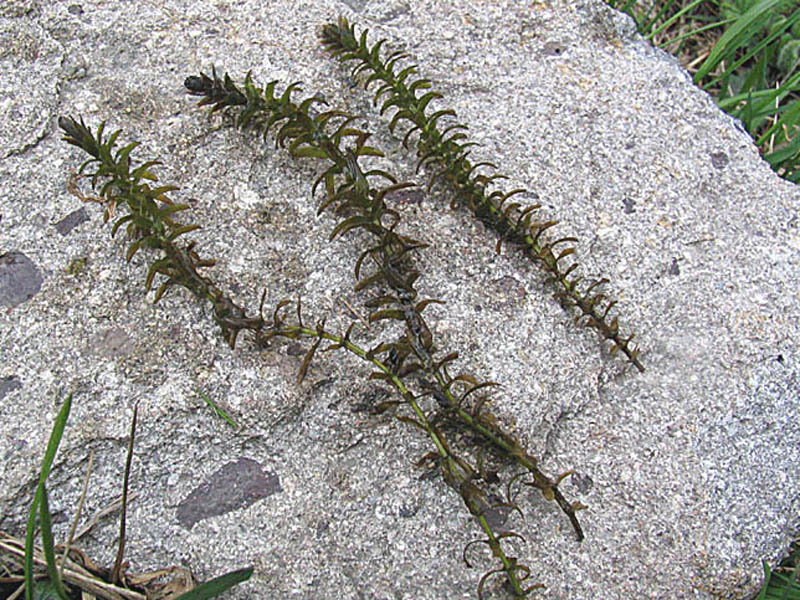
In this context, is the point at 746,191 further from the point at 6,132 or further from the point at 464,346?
the point at 6,132

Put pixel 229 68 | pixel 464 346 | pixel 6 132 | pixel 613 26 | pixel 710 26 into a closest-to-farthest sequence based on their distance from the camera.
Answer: pixel 464 346 < pixel 6 132 < pixel 229 68 < pixel 613 26 < pixel 710 26

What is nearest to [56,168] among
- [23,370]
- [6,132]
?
[6,132]

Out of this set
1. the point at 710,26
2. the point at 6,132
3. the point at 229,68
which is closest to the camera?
the point at 6,132

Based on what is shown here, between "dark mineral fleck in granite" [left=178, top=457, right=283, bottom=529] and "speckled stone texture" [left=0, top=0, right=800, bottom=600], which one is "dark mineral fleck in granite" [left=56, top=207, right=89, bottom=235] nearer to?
"speckled stone texture" [left=0, top=0, right=800, bottom=600]

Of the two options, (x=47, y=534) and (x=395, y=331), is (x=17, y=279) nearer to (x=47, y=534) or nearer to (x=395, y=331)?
(x=47, y=534)

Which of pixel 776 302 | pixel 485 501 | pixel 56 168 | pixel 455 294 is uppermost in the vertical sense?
pixel 776 302

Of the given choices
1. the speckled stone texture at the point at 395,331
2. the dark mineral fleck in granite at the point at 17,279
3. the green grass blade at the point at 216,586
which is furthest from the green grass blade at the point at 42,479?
the dark mineral fleck in granite at the point at 17,279

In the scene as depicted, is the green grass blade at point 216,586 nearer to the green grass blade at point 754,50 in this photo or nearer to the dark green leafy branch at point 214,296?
the dark green leafy branch at point 214,296

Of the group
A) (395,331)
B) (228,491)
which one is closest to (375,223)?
(395,331)
